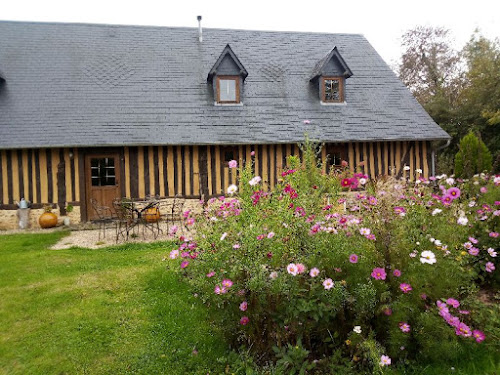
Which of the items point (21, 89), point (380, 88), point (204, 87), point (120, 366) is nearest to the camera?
point (120, 366)

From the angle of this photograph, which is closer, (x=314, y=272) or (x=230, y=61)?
(x=314, y=272)

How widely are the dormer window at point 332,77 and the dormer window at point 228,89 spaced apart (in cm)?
245

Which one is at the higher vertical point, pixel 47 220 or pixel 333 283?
pixel 333 283

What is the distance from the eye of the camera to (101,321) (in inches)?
135

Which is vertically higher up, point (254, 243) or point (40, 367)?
point (254, 243)

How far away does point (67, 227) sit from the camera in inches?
352

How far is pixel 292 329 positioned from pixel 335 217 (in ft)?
2.74

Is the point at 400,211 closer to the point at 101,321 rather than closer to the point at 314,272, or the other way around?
the point at 314,272

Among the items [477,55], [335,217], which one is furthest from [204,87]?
[477,55]

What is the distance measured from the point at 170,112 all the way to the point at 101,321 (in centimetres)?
728

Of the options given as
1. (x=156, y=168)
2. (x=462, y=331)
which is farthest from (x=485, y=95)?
(x=462, y=331)

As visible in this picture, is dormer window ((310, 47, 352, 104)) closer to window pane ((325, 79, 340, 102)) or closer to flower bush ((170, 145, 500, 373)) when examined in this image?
window pane ((325, 79, 340, 102))

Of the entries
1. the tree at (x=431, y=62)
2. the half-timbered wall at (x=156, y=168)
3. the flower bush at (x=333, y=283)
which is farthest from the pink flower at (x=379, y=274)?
the tree at (x=431, y=62)

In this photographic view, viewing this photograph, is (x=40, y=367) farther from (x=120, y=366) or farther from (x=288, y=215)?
(x=288, y=215)
